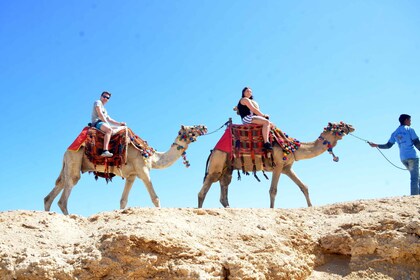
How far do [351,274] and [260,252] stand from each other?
1.46m

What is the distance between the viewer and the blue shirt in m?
10.7

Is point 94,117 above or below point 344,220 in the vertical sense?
above

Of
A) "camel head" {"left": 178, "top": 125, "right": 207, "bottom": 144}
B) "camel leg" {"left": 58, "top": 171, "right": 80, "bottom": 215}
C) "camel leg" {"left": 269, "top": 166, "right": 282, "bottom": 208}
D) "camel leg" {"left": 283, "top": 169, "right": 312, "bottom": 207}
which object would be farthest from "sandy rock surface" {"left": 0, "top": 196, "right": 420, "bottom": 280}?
"camel head" {"left": 178, "top": 125, "right": 207, "bottom": 144}

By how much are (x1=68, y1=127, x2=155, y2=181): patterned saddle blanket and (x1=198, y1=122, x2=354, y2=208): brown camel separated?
165 cm

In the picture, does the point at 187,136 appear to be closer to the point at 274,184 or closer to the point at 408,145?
the point at 274,184

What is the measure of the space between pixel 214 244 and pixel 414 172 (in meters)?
5.85

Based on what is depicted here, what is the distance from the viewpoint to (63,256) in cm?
614

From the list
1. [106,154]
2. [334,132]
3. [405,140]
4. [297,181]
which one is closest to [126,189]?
[106,154]

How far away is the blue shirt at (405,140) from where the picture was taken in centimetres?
1071

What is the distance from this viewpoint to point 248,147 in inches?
432

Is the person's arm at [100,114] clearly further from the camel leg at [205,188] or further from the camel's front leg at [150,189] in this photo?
the camel leg at [205,188]

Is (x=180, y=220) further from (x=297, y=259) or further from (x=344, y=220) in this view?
(x=344, y=220)

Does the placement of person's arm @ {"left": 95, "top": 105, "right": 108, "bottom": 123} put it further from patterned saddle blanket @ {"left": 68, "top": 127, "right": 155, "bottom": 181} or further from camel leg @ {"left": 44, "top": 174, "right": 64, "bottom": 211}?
camel leg @ {"left": 44, "top": 174, "right": 64, "bottom": 211}

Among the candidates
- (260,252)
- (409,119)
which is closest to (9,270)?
(260,252)
